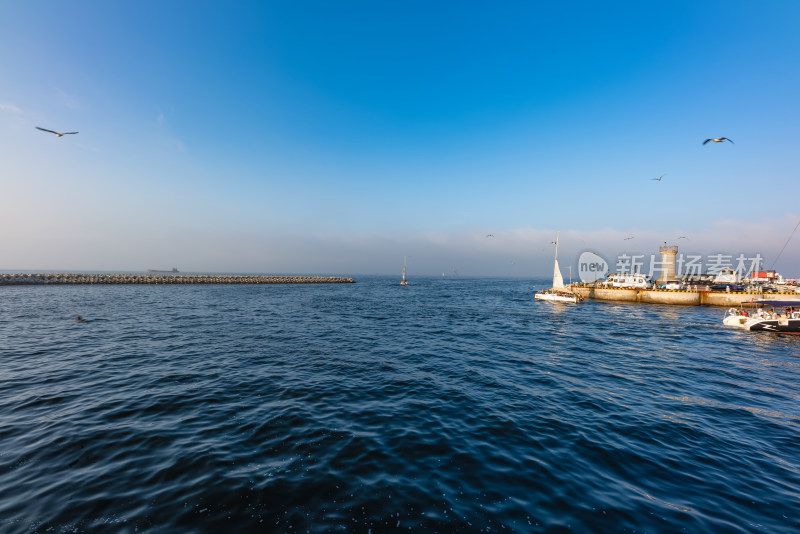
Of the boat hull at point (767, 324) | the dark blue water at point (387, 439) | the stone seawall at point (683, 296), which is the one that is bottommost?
the dark blue water at point (387, 439)

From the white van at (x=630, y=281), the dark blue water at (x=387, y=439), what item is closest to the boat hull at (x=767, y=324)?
the dark blue water at (x=387, y=439)

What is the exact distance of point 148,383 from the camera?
13.2 metres

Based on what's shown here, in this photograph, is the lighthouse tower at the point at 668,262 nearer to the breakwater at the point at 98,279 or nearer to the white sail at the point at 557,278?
the white sail at the point at 557,278


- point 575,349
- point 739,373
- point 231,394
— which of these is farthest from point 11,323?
point 739,373

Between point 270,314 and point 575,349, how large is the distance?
107ft

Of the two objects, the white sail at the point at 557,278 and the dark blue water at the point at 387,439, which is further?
the white sail at the point at 557,278

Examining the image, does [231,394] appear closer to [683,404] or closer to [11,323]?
[683,404]

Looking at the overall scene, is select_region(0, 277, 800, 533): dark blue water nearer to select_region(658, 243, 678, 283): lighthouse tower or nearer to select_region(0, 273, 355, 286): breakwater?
select_region(658, 243, 678, 283): lighthouse tower

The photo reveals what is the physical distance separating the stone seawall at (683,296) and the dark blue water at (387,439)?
42.2 m

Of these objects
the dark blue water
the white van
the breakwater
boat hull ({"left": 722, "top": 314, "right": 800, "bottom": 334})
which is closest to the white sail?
the white van

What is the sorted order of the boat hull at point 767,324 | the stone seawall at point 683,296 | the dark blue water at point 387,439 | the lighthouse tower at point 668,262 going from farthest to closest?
the lighthouse tower at point 668,262 < the stone seawall at point 683,296 < the boat hull at point 767,324 < the dark blue water at point 387,439

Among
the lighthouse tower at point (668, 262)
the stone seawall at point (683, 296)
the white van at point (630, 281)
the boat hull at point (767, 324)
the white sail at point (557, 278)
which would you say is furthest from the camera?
the lighthouse tower at point (668, 262)

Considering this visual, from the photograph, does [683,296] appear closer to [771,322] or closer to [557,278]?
[557,278]

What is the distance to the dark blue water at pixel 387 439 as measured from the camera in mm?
6344
